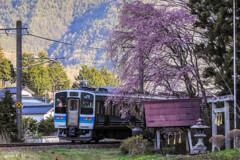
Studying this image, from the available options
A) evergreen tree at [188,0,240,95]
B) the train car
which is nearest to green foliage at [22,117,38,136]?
the train car

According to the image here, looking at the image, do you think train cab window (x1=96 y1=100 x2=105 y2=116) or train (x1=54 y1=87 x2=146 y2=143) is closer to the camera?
train (x1=54 y1=87 x2=146 y2=143)

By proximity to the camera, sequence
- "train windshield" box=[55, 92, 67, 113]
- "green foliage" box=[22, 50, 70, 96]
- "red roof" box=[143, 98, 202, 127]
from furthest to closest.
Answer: "green foliage" box=[22, 50, 70, 96], "train windshield" box=[55, 92, 67, 113], "red roof" box=[143, 98, 202, 127]

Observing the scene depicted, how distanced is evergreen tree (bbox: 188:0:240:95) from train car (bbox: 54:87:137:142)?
6.31m

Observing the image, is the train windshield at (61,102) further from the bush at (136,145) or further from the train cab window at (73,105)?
the bush at (136,145)

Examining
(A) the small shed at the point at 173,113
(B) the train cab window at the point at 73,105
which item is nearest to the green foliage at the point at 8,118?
(B) the train cab window at the point at 73,105

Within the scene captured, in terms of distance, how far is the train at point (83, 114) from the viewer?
23.5 m

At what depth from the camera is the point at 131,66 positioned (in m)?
21.4

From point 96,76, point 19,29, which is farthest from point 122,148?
point 96,76

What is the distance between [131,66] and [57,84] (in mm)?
59688

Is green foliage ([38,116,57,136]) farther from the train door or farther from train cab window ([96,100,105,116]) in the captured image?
train cab window ([96,100,105,116])

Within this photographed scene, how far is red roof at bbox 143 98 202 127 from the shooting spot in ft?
51.0

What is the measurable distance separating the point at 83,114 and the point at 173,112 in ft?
28.2

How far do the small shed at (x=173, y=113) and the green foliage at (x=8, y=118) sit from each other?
445 inches

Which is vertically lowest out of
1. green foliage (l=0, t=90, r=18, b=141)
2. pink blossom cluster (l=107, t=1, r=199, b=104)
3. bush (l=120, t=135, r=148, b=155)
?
Answer: bush (l=120, t=135, r=148, b=155)
